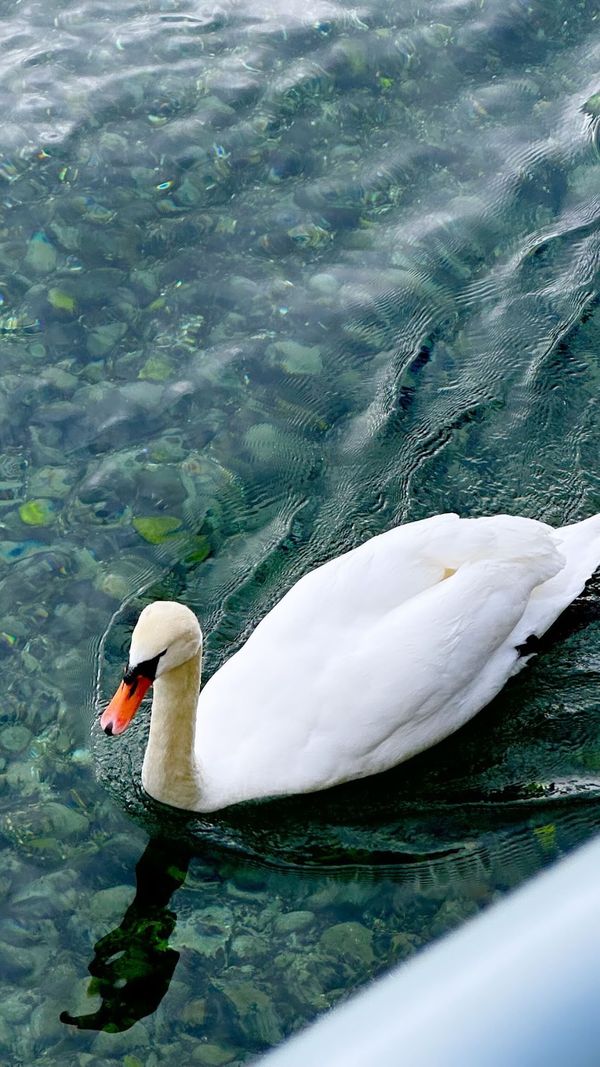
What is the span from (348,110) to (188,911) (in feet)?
17.1

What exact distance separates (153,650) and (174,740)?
0.43 meters

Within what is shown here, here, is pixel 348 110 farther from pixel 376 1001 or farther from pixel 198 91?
pixel 376 1001

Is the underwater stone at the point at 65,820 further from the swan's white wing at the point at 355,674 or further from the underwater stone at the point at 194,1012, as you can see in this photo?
the underwater stone at the point at 194,1012

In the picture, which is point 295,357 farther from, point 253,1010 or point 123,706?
point 253,1010

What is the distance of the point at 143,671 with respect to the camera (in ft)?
13.7

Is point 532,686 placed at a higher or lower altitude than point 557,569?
lower

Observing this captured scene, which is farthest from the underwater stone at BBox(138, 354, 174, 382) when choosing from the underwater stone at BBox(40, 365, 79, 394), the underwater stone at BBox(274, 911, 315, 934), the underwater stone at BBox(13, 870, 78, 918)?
the underwater stone at BBox(274, 911, 315, 934)

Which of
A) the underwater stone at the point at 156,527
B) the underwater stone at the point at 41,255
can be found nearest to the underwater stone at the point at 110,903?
the underwater stone at the point at 156,527

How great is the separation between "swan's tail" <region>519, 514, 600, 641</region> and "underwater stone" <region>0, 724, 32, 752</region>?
209 cm

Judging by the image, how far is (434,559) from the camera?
4695 millimetres

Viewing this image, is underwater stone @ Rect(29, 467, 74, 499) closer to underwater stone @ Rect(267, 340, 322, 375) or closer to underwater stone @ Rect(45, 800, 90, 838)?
underwater stone @ Rect(267, 340, 322, 375)

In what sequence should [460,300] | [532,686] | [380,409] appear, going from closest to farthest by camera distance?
1. [532,686]
2. [380,409]
3. [460,300]

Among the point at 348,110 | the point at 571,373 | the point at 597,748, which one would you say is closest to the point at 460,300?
the point at 571,373

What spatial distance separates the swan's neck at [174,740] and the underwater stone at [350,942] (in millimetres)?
687
